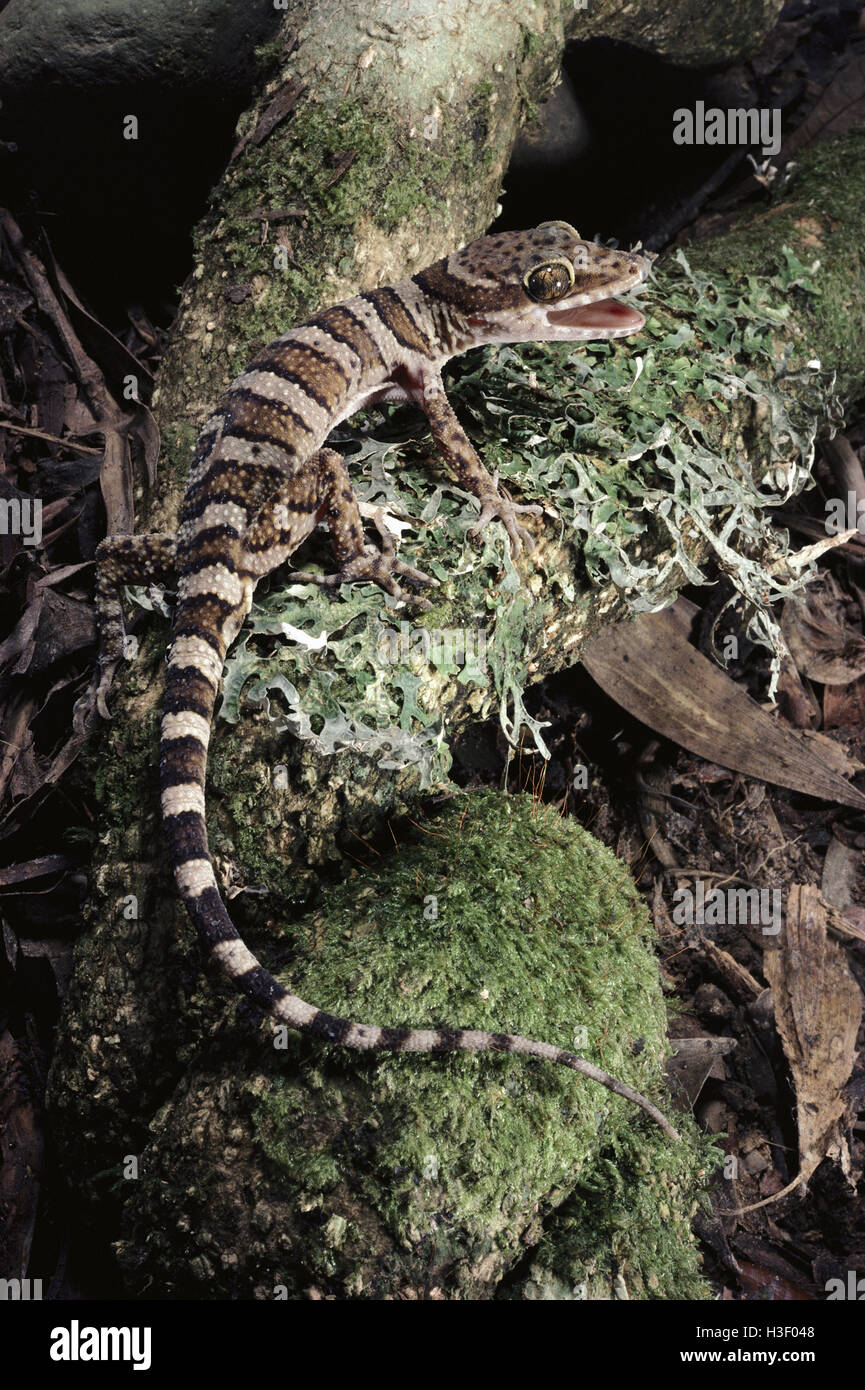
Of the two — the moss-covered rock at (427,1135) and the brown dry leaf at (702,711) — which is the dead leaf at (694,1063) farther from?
the brown dry leaf at (702,711)

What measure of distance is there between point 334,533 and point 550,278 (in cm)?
139

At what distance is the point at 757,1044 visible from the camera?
3.78 m

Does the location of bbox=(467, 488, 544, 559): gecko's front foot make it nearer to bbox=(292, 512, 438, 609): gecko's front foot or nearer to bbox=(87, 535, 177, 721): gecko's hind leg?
bbox=(292, 512, 438, 609): gecko's front foot

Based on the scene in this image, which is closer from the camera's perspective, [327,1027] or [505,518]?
[327,1027]

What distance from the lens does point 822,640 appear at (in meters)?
4.80

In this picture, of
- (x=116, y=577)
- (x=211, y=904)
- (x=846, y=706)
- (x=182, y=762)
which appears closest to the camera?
(x=211, y=904)

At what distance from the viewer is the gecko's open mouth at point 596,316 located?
3791 mm

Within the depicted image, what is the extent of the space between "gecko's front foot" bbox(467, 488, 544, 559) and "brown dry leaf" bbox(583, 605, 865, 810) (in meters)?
1.03

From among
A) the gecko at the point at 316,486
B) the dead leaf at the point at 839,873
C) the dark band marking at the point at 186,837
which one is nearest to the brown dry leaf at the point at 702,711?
the dead leaf at the point at 839,873

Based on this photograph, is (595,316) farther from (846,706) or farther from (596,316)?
(846,706)

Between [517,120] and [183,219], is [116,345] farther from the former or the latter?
[517,120]

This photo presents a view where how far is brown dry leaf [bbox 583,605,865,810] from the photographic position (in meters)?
4.35

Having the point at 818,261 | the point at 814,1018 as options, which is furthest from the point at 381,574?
the point at 818,261

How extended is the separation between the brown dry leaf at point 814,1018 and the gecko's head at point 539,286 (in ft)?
8.50
